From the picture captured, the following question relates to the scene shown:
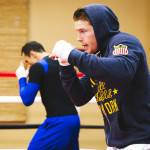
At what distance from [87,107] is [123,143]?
2.67 meters

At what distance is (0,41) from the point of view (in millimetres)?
3787

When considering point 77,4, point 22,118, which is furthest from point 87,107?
point 77,4

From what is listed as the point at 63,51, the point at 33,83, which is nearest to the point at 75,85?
the point at 63,51

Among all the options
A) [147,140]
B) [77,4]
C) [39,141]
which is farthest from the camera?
[77,4]

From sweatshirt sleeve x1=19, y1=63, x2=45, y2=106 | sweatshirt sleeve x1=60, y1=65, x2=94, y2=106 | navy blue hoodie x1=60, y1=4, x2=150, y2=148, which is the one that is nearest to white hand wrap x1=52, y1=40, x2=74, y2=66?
navy blue hoodie x1=60, y1=4, x2=150, y2=148

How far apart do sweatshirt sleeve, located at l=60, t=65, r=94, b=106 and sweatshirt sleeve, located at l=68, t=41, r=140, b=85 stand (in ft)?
0.65

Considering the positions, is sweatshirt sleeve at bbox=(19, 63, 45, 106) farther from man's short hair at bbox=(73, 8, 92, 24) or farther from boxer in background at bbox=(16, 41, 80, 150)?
man's short hair at bbox=(73, 8, 92, 24)

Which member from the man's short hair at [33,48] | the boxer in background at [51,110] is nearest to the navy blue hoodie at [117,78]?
the boxer in background at [51,110]

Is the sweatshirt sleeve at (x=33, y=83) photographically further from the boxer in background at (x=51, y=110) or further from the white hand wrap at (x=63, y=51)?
the white hand wrap at (x=63, y=51)

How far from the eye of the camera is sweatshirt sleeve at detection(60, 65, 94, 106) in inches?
50.4

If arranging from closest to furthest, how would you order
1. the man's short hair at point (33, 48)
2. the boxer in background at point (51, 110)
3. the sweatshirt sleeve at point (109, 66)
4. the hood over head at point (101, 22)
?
the sweatshirt sleeve at point (109, 66), the hood over head at point (101, 22), the boxer in background at point (51, 110), the man's short hair at point (33, 48)

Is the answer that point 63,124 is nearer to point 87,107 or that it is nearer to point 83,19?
point 83,19

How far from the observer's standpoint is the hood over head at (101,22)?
1228 mm

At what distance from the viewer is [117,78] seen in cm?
103
